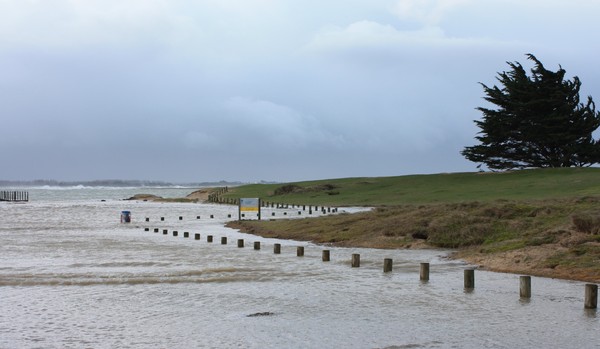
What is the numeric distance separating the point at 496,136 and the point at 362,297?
2532 inches

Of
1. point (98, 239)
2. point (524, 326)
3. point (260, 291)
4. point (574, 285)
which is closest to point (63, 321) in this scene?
point (260, 291)

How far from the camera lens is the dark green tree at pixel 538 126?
245 feet

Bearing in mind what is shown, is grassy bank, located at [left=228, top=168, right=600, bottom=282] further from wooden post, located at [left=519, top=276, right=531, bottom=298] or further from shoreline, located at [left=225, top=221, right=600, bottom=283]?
wooden post, located at [left=519, top=276, right=531, bottom=298]

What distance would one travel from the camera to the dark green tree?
7475cm

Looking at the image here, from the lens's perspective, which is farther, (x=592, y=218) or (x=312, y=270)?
(x=592, y=218)

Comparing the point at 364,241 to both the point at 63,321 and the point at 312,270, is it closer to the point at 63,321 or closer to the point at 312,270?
the point at 312,270

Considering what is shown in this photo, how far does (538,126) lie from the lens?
246ft

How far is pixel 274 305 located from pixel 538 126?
213 ft

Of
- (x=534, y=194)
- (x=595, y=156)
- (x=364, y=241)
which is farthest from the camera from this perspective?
(x=595, y=156)

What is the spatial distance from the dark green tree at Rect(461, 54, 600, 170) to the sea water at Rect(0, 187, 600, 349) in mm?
53156

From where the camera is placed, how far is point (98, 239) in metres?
36.3

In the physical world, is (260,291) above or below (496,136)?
below

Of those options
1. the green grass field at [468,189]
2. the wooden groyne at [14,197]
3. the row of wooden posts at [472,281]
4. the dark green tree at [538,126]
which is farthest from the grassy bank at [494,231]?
the wooden groyne at [14,197]

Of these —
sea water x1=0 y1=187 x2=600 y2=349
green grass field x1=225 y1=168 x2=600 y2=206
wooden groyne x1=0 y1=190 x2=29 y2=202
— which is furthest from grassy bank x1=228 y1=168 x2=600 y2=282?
wooden groyne x1=0 y1=190 x2=29 y2=202
